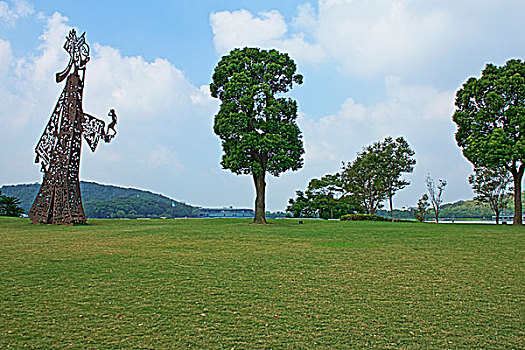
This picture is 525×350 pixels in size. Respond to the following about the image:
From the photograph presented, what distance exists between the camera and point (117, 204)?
1656 inches

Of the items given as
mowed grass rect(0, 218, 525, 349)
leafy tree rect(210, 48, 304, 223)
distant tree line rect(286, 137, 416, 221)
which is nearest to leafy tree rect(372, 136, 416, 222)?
distant tree line rect(286, 137, 416, 221)

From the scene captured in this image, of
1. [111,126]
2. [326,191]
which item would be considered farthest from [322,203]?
[111,126]

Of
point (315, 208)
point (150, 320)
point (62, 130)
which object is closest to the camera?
point (150, 320)

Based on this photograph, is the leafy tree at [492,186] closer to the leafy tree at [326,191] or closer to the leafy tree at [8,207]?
the leafy tree at [326,191]

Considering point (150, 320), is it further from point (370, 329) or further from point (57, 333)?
point (370, 329)

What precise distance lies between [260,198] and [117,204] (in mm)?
Answer: 23281

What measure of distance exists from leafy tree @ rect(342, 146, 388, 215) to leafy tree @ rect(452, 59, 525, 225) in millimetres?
10828

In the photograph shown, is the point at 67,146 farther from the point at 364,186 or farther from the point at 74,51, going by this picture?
the point at 364,186

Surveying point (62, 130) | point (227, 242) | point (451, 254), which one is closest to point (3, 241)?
point (227, 242)

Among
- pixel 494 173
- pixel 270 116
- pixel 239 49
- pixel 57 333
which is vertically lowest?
pixel 57 333

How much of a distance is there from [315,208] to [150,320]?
3168 cm

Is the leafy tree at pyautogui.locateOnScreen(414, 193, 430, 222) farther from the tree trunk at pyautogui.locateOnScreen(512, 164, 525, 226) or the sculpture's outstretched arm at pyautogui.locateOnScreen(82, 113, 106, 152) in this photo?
the sculpture's outstretched arm at pyautogui.locateOnScreen(82, 113, 106, 152)

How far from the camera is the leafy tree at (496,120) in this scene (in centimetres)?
2167

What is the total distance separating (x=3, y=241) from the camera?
1155cm
